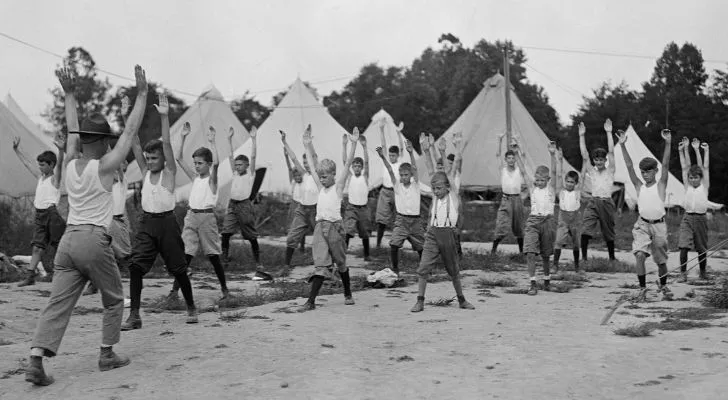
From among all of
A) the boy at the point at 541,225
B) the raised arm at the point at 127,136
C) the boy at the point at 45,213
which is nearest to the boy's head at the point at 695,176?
the boy at the point at 541,225

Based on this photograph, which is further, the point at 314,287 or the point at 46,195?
the point at 46,195

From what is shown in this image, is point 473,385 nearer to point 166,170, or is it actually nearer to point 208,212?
point 166,170

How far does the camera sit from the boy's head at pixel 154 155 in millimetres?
7098

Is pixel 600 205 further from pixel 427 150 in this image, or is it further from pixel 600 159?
pixel 427 150

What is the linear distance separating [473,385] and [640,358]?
1.43 metres

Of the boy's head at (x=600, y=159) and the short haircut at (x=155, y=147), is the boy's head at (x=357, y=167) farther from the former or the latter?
the short haircut at (x=155, y=147)

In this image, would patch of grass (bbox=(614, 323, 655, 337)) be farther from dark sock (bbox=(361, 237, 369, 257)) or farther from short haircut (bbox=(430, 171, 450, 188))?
dark sock (bbox=(361, 237, 369, 257))

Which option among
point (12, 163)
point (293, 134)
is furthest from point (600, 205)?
point (293, 134)

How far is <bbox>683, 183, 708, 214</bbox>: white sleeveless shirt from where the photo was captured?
33.8ft

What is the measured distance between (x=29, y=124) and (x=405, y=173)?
15.0m

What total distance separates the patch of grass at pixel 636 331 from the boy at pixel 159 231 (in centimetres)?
380

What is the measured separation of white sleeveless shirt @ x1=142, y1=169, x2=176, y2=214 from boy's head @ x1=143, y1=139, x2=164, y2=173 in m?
0.12

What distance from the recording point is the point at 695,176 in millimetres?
10352

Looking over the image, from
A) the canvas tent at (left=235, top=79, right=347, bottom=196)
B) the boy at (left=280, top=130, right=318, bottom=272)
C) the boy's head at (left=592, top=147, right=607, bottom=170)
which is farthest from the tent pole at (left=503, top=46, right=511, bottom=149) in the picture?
the boy at (left=280, top=130, right=318, bottom=272)
